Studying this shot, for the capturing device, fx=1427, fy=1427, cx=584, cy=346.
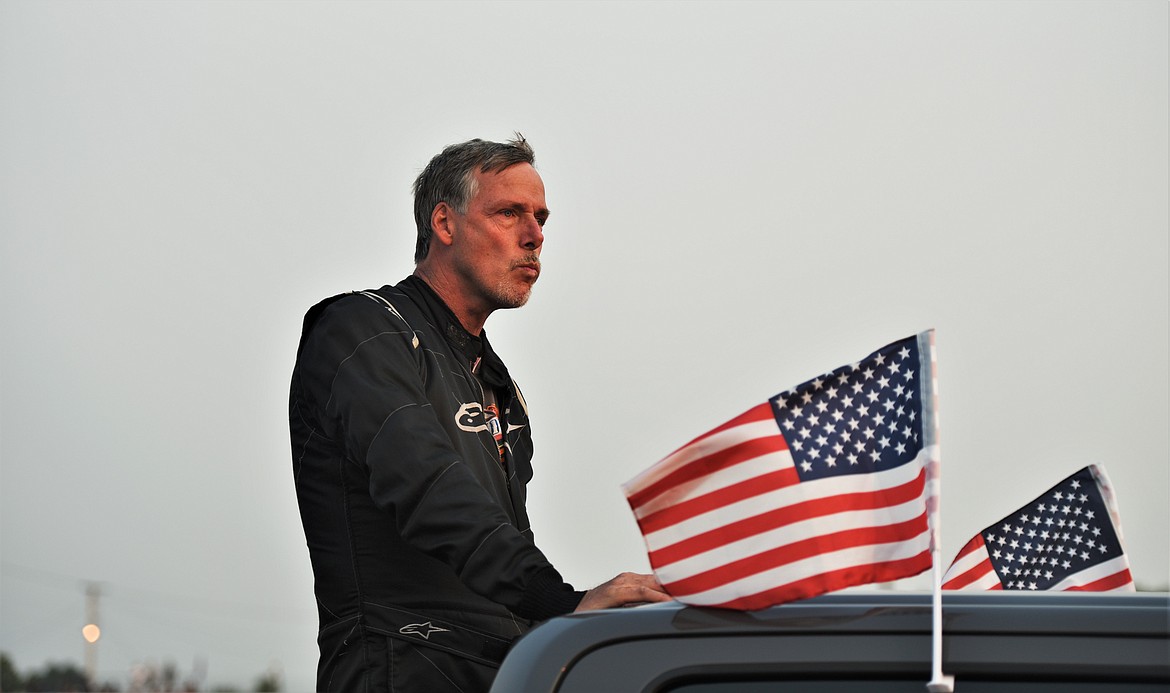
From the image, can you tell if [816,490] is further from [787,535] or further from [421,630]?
[421,630]

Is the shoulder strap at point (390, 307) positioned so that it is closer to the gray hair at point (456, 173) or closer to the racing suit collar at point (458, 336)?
the racing suit collar at point (458, 336)

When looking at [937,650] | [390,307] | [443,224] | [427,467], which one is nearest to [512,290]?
[443,224]

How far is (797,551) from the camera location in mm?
2125

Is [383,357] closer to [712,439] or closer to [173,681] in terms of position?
[712,439]

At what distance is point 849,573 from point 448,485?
974 mm

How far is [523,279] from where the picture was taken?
145 inches

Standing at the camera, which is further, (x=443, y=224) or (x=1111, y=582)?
(x=443, y=224)

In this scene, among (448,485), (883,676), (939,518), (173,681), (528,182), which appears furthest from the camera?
(173,681)

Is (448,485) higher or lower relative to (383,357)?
lower

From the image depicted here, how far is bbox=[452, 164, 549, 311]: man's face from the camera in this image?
12.0 feet

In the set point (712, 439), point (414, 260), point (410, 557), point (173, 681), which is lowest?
point (173, 681)

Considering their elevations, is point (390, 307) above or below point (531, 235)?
below

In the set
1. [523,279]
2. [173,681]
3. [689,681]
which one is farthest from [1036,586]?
[173,681]

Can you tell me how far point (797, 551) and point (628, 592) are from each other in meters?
0.34
